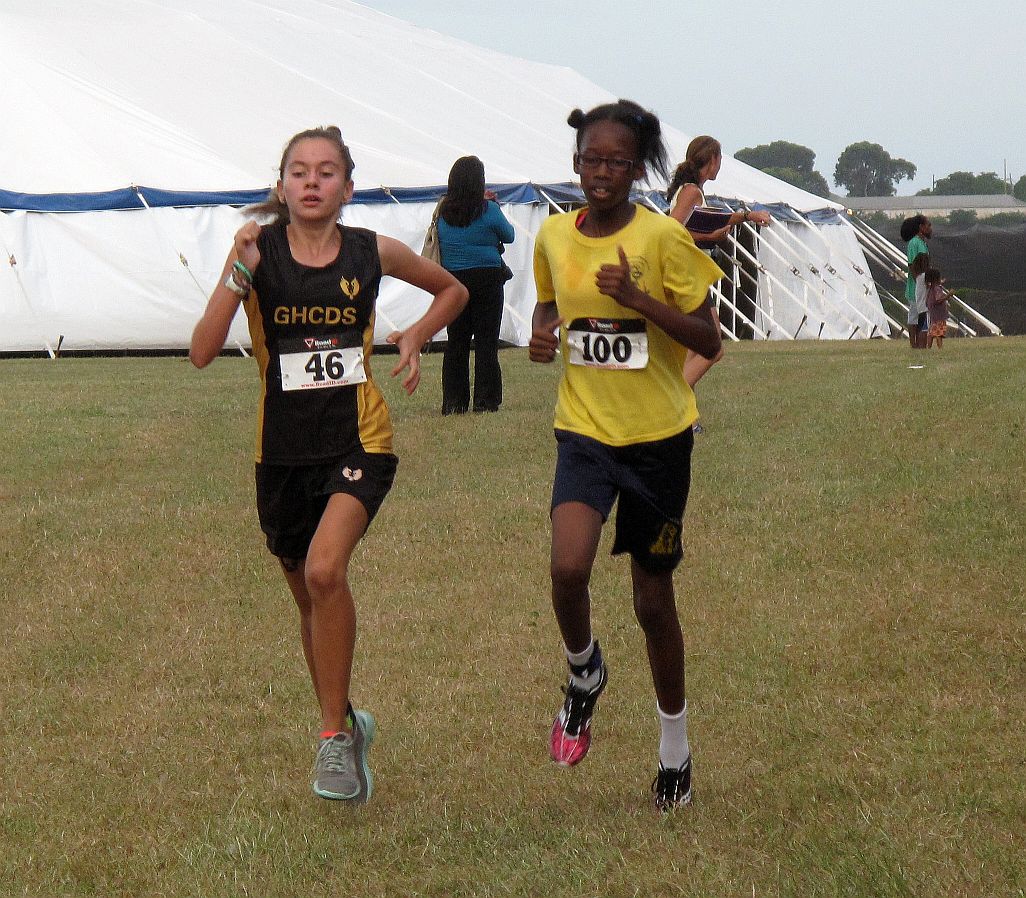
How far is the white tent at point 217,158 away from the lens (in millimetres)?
22734

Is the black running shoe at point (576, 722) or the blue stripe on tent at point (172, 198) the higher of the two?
the blue stripe on tent at point (172, 198)

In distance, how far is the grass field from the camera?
14.3 ft

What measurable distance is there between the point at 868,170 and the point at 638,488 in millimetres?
196807

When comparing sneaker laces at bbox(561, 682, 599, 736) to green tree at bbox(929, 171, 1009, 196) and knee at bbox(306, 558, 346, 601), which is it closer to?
knee at bbox(306, 558, 346, 601)

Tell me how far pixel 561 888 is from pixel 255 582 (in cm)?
401

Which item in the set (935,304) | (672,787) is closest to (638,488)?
(672,787)

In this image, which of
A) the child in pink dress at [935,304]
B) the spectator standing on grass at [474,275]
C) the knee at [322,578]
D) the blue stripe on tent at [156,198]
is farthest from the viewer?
the blue stripe on tent at [156,198]

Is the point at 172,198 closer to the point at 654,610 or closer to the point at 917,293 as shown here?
the point at 917,293

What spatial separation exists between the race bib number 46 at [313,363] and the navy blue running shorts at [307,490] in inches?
9.3

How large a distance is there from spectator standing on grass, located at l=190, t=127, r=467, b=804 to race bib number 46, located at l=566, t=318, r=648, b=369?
568 mm

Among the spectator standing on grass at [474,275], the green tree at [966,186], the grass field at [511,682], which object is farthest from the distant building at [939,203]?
the grass field at [511,682]

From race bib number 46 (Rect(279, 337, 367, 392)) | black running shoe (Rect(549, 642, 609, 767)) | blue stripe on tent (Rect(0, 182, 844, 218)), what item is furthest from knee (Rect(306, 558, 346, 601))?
blue stripe on tent (Rect(0, 182, 844, 218))

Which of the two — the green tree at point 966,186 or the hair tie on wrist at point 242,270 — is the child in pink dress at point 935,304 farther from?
the green tree at point 966,186

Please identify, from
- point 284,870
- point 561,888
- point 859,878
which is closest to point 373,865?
point 284,870
